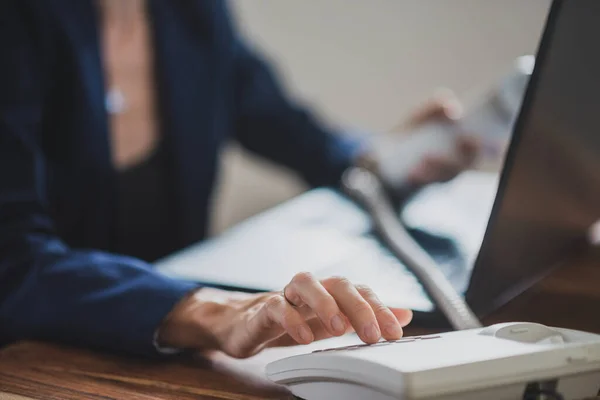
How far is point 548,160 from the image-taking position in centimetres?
60

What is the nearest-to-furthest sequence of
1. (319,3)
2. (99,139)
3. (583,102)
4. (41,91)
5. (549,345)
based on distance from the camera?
(549,345), (583,102), (41,91), (99,139), (319,3)

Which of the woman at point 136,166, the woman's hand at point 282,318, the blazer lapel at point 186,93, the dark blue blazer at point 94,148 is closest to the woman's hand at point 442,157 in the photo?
the woman at point 136,166

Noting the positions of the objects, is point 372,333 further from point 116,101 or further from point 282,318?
point 116,101

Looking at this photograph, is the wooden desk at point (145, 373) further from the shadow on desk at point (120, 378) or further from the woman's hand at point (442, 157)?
the woman's hand at point (442, 157)

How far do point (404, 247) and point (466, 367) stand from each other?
451mm

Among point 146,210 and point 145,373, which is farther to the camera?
point 146,210

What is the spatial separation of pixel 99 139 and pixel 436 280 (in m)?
0.57

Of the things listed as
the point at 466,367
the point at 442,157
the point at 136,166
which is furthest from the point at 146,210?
the point at 466,367

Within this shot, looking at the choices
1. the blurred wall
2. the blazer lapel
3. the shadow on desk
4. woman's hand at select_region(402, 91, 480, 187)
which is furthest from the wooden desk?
the blurred wall

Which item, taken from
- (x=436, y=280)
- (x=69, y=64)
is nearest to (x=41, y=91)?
(x=69, y=64)

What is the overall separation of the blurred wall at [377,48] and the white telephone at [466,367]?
1.39 meters

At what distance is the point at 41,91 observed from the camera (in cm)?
95

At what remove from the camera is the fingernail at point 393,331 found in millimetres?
474

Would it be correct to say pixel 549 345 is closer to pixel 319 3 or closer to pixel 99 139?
pixel 99 139
